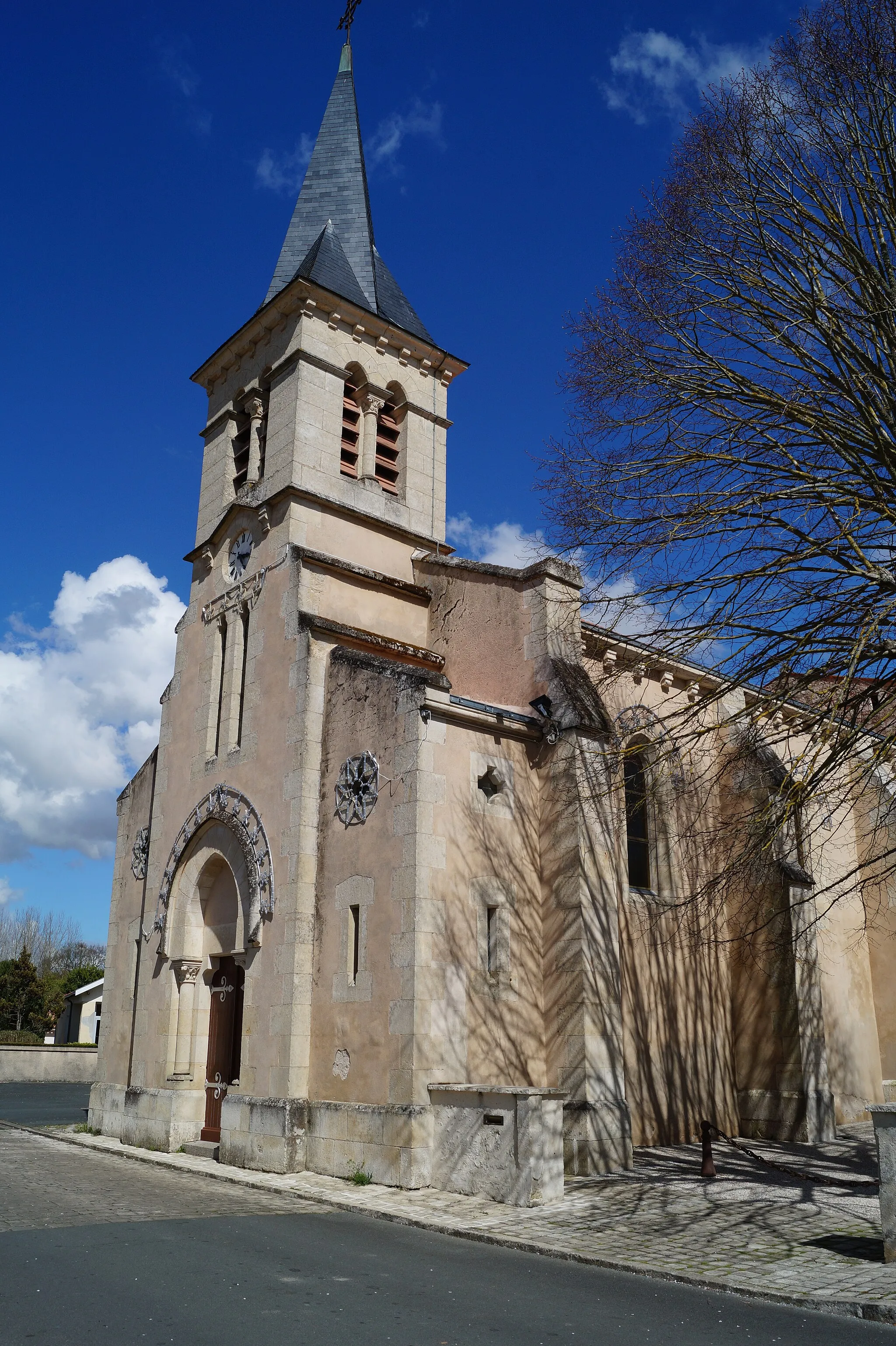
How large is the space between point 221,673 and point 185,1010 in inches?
210

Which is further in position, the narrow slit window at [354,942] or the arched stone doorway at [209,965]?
the arched stone doorway at [209,965]

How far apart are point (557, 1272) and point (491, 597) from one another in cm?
981

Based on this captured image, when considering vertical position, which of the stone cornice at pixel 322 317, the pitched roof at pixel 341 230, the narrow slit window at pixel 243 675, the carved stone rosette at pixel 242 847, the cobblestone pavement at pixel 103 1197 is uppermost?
the pitched roof at pixel 341 230

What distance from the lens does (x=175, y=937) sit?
648 inches

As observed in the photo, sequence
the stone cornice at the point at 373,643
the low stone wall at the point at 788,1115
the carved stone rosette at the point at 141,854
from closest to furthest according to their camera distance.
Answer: the low stone wall at the point at 788,1115
the stone cornice at the point at 373,643
the carved stone rosette at the point at 141,854

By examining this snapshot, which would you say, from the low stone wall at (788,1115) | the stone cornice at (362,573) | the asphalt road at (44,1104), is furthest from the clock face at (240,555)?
the low stone wall at (788,1115)

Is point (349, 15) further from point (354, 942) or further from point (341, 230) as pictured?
point (354, 942)

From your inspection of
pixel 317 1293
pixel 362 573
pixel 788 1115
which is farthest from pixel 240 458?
pixel 317 1293

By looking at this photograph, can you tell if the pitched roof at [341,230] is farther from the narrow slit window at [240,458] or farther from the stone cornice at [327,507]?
the stone cornice at [327,507]

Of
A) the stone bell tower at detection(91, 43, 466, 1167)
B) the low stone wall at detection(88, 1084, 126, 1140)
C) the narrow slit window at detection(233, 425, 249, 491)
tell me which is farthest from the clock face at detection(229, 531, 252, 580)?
the low stone wall at detection(88, 1084, 126, 1140)

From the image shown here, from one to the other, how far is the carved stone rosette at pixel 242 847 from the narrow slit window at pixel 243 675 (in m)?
0.92

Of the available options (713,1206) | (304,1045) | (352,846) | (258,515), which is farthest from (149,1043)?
(713,1206)

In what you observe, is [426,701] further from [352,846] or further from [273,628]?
[273,628]

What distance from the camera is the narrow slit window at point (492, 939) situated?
12.7 meters
